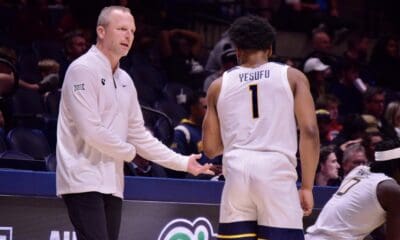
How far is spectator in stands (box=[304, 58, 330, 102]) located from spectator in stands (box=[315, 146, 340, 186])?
2.72 m

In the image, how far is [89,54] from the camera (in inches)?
199

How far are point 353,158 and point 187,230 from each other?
201 centimetres

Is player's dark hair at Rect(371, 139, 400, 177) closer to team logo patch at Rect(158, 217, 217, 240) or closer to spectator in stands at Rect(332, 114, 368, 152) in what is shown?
team logo patch at Rect(158, 217, 217, 240)

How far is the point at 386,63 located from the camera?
1266 cm

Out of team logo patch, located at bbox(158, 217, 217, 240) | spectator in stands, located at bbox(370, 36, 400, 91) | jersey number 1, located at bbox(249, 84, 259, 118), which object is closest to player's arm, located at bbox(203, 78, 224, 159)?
jersey number 1, located at bbox(249, 84, 259, 118)

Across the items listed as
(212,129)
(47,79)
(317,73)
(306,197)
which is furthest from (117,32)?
(317,73)

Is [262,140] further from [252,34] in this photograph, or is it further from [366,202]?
[366,202]

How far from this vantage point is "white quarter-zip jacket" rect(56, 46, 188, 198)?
486 cm

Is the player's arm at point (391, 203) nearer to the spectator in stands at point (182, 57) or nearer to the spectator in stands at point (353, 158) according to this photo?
the spectator in stands at point (353, 158)

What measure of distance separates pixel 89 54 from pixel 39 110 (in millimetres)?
4236

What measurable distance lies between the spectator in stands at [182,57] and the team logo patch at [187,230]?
14.8ft

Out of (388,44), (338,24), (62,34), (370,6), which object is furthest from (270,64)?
(370,6)

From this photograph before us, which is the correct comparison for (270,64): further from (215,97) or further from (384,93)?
(384,93)

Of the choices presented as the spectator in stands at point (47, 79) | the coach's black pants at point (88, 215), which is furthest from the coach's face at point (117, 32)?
the spectator in stands at point (47, 79)
